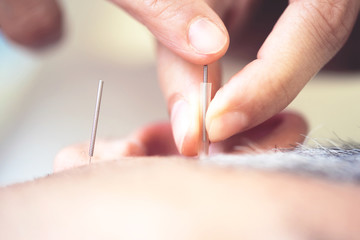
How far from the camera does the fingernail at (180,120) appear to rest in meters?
0.67

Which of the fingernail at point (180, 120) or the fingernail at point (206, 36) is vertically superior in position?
the fingernail at point (206, 36)

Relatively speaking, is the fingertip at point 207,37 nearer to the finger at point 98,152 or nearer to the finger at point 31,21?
the finger at point 98,152

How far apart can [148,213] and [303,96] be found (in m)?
0.98

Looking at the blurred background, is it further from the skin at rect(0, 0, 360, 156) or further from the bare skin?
the bare skin

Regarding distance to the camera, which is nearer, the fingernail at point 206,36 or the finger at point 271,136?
the fingernail at point 206,36

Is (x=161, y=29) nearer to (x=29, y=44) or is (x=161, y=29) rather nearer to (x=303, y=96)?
(x=303, y=96)

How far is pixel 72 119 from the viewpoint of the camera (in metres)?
1.19

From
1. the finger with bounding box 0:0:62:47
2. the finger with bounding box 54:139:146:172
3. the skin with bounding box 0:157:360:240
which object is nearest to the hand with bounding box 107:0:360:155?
the finger with bounding box 54:139:146:172

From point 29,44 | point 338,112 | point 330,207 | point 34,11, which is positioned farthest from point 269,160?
point 29,44

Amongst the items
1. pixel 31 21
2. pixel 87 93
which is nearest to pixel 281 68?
pixel 87 93

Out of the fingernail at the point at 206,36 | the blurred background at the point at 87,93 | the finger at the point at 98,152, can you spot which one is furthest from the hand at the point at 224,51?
the blurred background at the point at 87,93

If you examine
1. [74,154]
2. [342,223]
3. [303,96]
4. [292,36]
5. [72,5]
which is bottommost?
[342,223]

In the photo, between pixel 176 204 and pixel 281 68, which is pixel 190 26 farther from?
pixel 176 204

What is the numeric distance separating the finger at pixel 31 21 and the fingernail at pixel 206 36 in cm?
80
